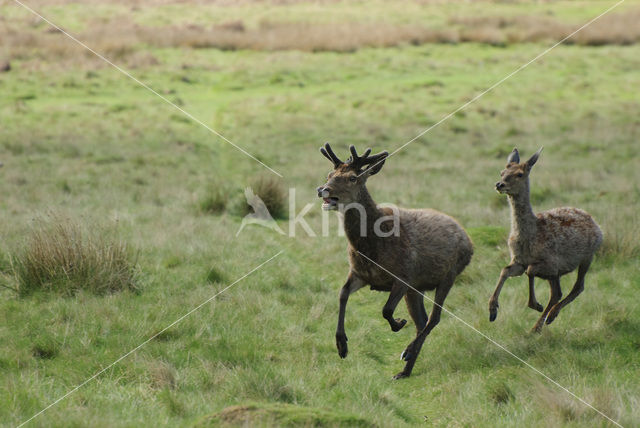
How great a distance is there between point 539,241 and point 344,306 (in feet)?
7.52

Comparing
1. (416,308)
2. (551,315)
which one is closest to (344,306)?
(416,308)

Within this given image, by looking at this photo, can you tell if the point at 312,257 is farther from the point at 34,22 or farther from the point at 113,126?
the point at 34,22

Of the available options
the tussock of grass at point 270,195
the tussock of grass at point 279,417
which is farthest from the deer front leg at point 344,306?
the tussock of grass at point 270,195

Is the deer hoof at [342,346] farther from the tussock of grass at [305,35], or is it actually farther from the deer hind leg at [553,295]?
the tussock of grass at [305,35]

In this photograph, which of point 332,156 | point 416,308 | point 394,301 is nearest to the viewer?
point 394,301

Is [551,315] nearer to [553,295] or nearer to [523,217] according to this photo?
[553,295]

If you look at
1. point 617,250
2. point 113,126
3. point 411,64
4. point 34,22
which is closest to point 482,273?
point 617,250

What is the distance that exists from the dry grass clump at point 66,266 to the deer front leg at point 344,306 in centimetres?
335

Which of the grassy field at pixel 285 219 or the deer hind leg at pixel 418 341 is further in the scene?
the deer hind leg at pixel 418 341

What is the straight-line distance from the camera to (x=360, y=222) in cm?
750

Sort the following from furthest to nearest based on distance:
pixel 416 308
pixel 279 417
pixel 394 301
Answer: pixel 416 308 < pixel 394 301 < pixel 279 417

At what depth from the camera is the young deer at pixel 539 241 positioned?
7.95 m

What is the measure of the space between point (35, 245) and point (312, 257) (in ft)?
14.9

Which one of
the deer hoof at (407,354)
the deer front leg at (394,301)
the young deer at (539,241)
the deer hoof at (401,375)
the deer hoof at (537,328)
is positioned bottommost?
the deer hoof at (401,375)
